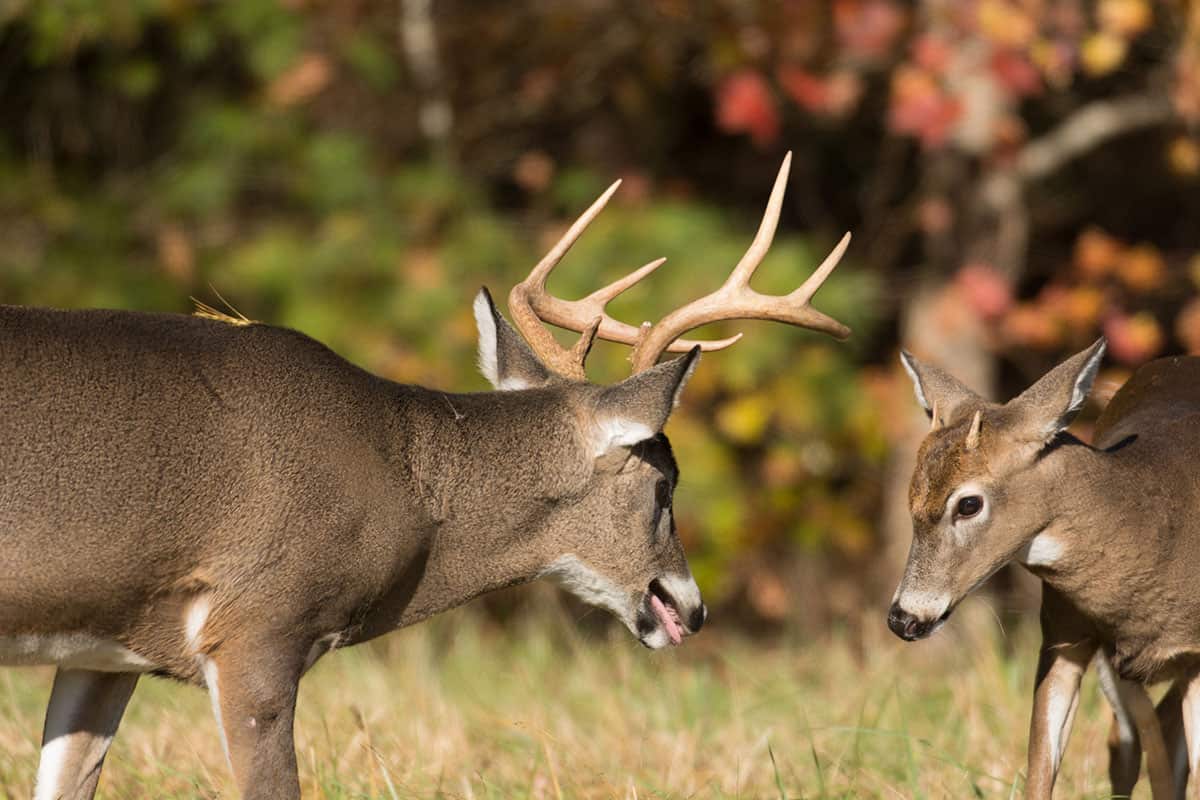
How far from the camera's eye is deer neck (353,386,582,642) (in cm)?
500

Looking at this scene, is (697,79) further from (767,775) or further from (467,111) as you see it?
(767,775)

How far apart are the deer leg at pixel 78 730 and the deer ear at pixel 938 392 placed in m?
2.45

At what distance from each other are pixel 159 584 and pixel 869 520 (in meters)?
9.23

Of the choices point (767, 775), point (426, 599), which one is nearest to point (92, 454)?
point (426, 599)

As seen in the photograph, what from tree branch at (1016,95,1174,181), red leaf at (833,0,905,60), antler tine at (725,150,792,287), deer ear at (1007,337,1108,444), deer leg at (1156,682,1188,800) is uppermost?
red leaf at (833,0,905,60)

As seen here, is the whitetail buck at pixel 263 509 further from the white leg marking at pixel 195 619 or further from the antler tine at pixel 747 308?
the antler tine at pixel 747 308

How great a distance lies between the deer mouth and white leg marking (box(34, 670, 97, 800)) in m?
1.60

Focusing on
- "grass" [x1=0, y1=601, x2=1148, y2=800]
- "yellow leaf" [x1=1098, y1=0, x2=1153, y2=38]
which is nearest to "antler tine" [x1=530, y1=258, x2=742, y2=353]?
"grass" [x1=0, y1=601, x2=1148, y2=800]

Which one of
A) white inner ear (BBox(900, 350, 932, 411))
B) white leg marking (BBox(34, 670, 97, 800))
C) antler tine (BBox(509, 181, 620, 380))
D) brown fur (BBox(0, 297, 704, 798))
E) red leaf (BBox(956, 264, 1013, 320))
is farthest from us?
red leaf (BBox(956, 264, 1013, 320))

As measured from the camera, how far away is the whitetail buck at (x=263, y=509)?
4.46 meters

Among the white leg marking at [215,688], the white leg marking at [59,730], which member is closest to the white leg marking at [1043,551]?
the white leg marking at [215,688]

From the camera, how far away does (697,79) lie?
12547 mm

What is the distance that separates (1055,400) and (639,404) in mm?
1159

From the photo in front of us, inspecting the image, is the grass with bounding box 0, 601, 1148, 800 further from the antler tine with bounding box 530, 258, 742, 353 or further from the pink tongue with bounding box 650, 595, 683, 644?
the antler tine with bounding box 530, 258, 742, 353
